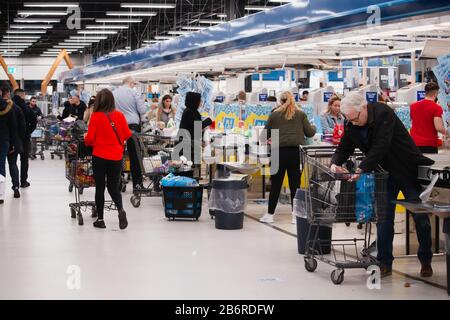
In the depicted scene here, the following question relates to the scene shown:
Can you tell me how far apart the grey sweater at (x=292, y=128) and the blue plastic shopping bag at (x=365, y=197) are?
10.6 feet

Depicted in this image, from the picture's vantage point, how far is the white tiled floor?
20.1 feet

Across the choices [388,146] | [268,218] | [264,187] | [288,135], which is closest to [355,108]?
[388,146]

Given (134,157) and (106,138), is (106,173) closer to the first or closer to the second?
(106,138)

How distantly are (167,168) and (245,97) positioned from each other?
390 centimetres

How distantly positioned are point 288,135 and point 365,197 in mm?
3306

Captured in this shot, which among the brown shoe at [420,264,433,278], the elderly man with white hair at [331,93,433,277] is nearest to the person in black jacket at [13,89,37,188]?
the elderly man with white hair at [331,93,433,277]

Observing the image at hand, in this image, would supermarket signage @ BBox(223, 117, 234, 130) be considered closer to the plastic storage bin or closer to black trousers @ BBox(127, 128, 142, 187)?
black trousers @ BBox(127, 128, 142, 187)

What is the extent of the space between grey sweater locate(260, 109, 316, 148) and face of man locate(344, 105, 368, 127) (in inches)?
122

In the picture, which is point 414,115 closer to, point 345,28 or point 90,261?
point 345,28

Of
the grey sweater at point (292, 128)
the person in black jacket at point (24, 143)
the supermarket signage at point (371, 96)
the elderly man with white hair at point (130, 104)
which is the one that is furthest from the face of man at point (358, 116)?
the person in black jacket at point (24, 143)

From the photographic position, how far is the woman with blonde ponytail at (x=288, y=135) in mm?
9633

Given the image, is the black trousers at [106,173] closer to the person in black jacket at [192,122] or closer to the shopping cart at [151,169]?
the shopping cart at [151,169]

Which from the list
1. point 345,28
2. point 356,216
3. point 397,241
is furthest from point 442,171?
point 345,28
